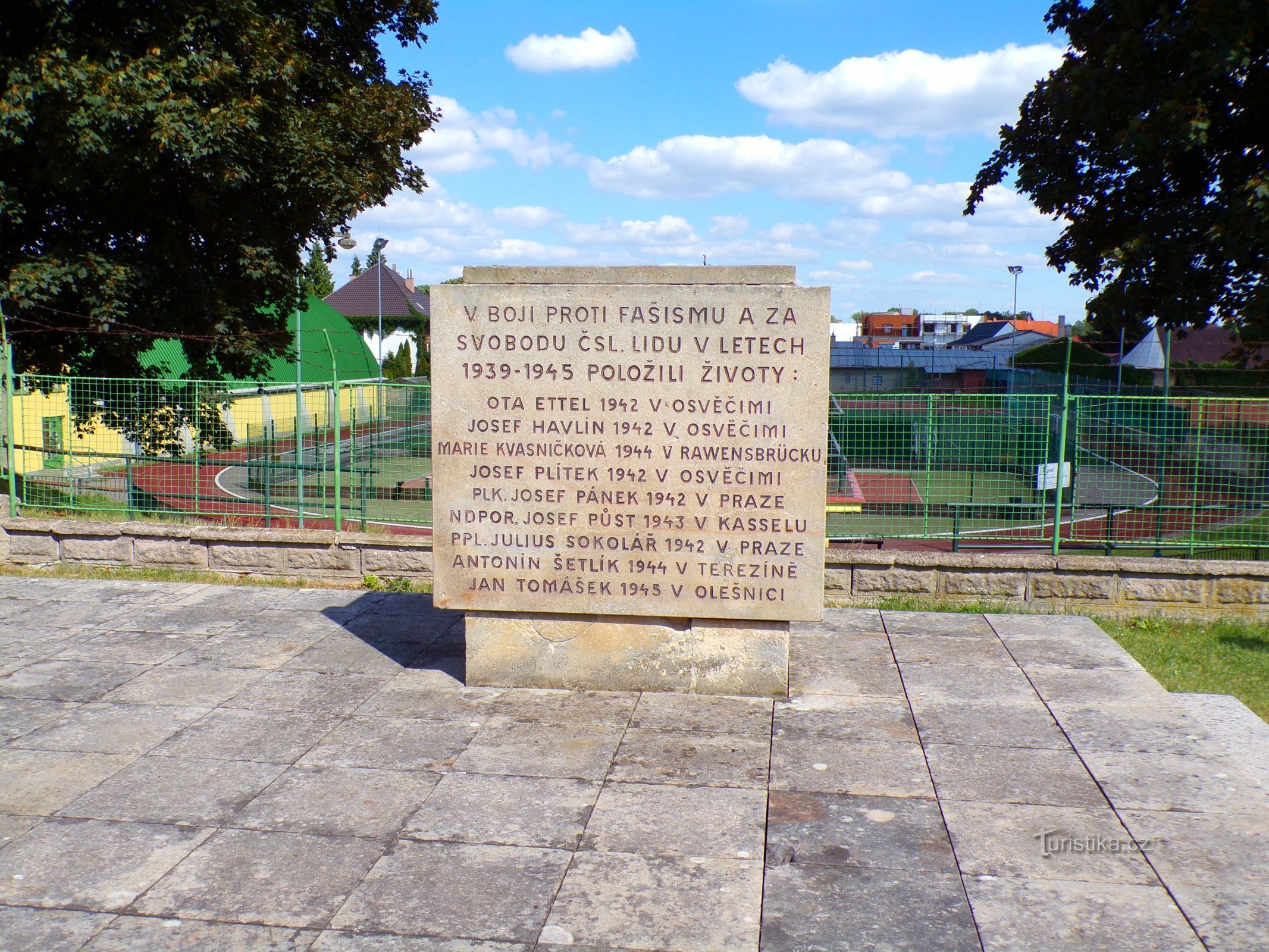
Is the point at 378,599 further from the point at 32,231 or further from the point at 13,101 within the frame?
the point at 32,231

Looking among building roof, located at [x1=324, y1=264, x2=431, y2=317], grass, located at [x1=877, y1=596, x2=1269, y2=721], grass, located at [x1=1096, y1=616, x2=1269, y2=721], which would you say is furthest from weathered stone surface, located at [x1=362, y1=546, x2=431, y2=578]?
building roof, located at [x1=324, y1=264, x2=431, y2=317]

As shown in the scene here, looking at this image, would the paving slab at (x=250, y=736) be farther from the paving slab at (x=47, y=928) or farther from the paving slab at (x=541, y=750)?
the paving slab at (x=47, y=928)

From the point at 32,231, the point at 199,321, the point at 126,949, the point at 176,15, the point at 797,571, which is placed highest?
the point at 176,15

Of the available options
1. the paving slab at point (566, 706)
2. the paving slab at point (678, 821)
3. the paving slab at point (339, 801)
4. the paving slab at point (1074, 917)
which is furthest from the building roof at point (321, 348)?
the paving slab at point (1074, 917)

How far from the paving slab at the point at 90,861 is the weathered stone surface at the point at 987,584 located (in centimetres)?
675

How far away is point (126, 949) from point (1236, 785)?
4.85m

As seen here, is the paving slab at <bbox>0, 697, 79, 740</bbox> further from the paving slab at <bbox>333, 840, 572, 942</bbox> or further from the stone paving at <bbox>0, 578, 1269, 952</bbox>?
the paving slab at <bbox>333, 840, 572, 942</bbox>

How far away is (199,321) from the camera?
15.5 metres

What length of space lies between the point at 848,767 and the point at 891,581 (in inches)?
169

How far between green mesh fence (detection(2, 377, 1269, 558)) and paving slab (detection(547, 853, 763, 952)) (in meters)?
6.07

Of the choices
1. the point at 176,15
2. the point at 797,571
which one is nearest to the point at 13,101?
the point at 176,15

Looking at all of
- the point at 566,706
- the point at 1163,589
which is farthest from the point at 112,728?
the point at 1163,589

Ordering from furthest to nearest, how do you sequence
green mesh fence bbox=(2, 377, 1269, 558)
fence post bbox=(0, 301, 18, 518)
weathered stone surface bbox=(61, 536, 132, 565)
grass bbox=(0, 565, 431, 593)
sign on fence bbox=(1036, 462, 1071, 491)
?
fence post bbox=(0, 301, 18, 518), weathered stone surface bbox=(61, 536, 132, 565), green mesh fence bbox=(2, 377, 1269, 558), sign on fence bbox=(1036, 462, 1071, 491), grass bbox=(0, 565, 431, 593)

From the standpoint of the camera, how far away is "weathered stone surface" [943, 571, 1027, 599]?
30.7 feet
